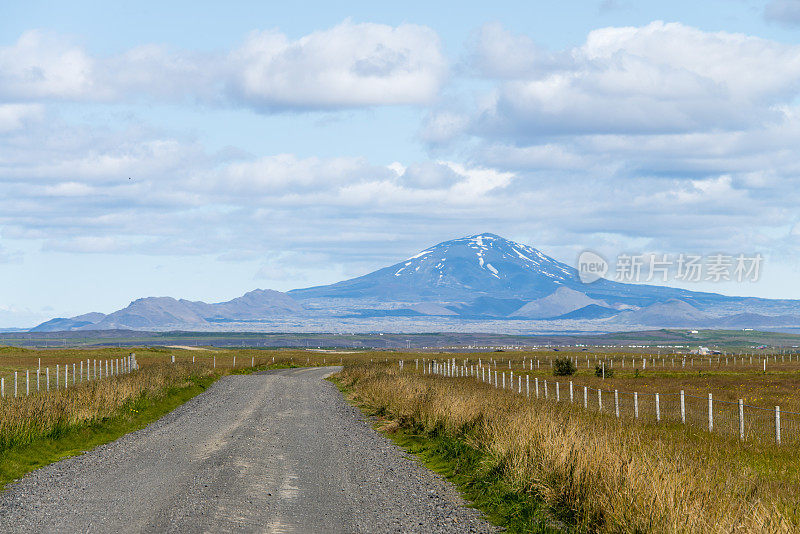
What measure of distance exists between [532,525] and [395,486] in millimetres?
4567

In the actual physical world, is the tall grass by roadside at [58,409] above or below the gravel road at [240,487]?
above

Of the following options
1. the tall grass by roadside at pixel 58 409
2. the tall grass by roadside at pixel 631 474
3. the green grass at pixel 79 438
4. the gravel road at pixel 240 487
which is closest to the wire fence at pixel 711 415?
the tall grass by roadside at pixel 631 474

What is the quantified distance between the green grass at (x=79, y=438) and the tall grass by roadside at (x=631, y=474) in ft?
32.8

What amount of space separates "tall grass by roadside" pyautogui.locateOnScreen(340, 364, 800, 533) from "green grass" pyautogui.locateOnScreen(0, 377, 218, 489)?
394 inches

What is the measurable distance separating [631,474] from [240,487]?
7419mm

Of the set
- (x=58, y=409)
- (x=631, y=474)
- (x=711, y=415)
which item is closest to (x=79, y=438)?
(x=58, y=409)

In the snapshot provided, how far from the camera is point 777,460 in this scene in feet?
60.1

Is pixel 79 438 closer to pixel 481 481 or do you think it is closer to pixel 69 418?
pixel 69 418

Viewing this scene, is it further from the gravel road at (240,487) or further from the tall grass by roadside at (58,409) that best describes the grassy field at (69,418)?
the gravel road at (240,487)

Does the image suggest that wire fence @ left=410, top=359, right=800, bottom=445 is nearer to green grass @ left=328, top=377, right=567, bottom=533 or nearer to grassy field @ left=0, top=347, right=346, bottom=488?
green grass @ left=328, top=377, right=567, bottom=533

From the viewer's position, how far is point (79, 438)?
80.5 feet

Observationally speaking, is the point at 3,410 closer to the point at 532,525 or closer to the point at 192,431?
the point at 192,431

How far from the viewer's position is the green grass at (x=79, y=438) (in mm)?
19359

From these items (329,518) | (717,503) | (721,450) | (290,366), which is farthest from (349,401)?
(290,366)
